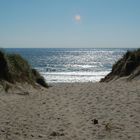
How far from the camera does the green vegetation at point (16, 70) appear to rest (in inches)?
641

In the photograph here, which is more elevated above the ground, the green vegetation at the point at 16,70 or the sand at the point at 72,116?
the green vegetation at the point at 16,70

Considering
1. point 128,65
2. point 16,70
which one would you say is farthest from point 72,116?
point 128,65

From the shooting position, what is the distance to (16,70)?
58.6ft

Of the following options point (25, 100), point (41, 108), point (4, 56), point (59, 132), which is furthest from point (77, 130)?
point (4, 56)

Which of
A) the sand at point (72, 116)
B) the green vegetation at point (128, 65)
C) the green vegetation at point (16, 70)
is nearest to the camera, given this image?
the sand at point (72, 116)

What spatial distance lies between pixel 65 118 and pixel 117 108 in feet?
Answer: 6.24

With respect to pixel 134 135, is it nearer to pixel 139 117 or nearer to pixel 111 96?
pixel 139 117

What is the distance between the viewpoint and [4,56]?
54.3 ft

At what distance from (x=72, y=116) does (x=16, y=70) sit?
8655mm

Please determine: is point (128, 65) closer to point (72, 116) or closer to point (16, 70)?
point (16, 70)

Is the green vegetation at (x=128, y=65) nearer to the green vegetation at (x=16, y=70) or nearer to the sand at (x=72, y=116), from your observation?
the green vegetation at (x=16, y=70)

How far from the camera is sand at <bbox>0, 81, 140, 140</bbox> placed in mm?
7901

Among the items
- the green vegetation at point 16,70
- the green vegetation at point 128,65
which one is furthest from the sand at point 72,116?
the green vegetation at point 128,65

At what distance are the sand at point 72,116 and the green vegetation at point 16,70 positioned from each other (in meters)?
2.55
